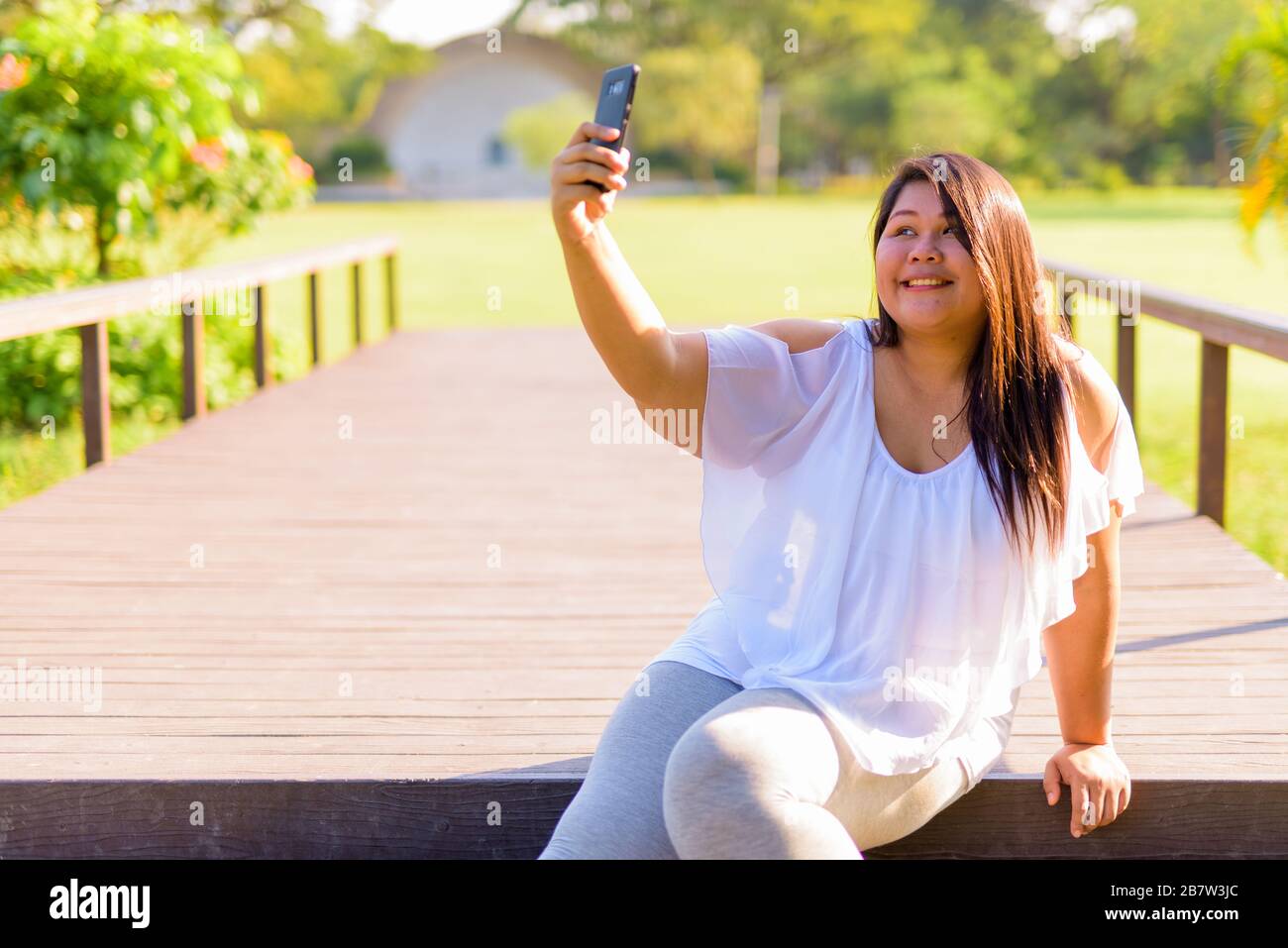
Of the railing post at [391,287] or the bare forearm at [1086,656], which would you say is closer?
the bare forearm at [1086,656]

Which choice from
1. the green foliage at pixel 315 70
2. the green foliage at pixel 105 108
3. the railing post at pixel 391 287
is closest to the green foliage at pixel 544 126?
the green foliage at pixel 315 70

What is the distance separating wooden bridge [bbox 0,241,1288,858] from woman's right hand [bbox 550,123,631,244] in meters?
1.01

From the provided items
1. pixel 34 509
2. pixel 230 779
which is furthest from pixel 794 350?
pixel 34 509

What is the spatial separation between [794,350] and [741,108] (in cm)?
4170

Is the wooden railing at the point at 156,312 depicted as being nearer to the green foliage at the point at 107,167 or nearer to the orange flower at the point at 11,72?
the green foliage at the point at 107,167

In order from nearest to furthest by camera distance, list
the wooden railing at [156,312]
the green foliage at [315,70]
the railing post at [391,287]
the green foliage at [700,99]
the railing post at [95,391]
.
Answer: the wooden railing at [156,312], the railing post at [95,391], the railing post at [391,287], the green foliage at [315,70], the green foliage at [700,99]

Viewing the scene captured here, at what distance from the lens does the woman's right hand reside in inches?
73.6

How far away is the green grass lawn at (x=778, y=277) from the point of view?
7383 millimetres

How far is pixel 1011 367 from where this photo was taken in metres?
2.16

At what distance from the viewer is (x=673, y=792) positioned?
1932 mm

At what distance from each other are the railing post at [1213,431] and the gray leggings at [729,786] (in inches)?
108

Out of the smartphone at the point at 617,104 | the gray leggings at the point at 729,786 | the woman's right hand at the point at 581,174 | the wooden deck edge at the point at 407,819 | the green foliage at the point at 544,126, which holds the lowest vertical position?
the wooden deck edge at the point at 407,819

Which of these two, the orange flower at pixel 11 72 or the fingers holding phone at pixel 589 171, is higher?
the orange flower at pixel 11 72

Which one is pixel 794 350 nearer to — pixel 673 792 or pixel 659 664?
pixel 659 664
